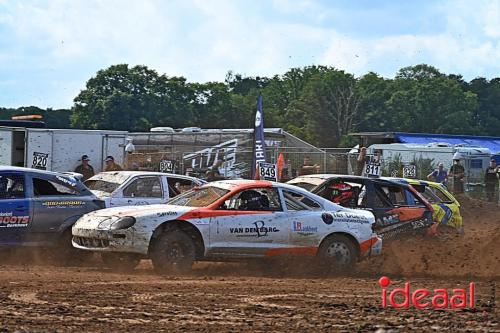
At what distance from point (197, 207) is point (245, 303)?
3.61 metres

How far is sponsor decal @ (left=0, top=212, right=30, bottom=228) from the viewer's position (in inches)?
544

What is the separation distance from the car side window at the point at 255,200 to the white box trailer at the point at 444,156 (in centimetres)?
1865

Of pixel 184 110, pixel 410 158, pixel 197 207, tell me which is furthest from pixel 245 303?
pixel 184 110

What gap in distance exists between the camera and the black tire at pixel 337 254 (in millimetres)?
13812

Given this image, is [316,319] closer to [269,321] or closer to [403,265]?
[269,321]

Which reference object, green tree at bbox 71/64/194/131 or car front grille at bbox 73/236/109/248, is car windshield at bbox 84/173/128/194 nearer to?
car front grille at bbox 73/236/109/248

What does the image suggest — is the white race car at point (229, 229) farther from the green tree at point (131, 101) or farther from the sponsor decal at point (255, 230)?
the green tree at point (131, 101)

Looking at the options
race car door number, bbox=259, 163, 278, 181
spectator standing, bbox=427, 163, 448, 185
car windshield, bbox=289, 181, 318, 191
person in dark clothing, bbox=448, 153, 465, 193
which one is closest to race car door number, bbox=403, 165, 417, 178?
spectator standing, bbox=427, 163, 448, 185

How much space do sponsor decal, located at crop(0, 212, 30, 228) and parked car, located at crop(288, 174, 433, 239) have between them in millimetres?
5181

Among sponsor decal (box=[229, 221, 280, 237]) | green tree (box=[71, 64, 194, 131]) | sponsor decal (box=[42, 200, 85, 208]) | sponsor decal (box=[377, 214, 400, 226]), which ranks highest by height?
green tree (box=[71, 64, 194, 131])

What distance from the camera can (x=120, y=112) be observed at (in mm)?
69250

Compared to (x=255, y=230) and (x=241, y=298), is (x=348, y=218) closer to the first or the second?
(x=255, y=230)

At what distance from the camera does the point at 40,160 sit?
24.8 metres

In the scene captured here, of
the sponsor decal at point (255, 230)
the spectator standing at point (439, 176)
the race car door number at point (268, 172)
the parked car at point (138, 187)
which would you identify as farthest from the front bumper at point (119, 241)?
the spectator standing at point (439, 176)
